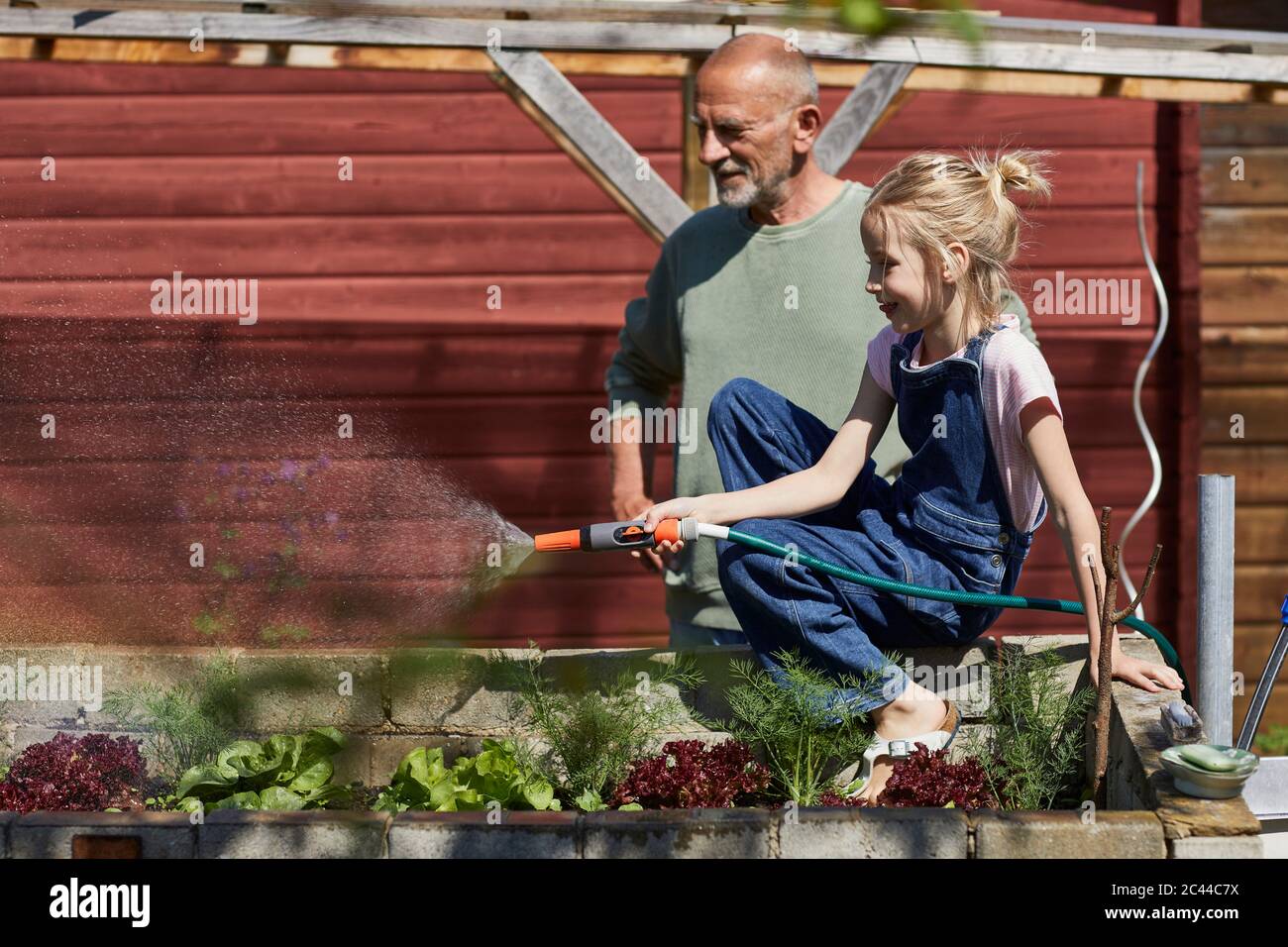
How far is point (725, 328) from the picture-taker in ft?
14.4

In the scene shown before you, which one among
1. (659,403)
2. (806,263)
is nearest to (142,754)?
(659,403)

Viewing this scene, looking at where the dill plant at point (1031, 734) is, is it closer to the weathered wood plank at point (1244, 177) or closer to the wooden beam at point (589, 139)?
the wooden beam at point (589, 139)

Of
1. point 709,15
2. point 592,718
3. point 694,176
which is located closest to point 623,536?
point 592,718

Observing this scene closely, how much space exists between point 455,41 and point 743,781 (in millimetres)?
2516

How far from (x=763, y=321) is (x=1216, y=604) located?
149 centimetres

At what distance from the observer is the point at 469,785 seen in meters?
3.48

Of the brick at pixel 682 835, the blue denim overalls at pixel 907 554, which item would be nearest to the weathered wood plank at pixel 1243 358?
the blue denim overalls at pixel 907 554

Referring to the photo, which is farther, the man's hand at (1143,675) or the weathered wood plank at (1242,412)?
the weathered wood plank at (1242,412)

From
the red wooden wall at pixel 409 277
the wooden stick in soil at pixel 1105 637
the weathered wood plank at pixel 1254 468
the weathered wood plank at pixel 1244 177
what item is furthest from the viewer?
the weathered wood plank at pixel 1254 468

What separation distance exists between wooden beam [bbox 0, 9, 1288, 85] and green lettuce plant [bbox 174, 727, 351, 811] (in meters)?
2.21

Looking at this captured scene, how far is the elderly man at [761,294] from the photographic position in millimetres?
4188

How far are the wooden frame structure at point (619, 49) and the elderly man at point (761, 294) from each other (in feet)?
1.09

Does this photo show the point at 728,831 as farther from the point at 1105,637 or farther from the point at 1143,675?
the point at 1143,675
